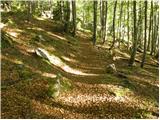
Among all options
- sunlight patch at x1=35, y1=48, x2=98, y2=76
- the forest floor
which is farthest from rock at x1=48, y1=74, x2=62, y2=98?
sunlight patch at x1=35, y1=48, x2=98, y2=76

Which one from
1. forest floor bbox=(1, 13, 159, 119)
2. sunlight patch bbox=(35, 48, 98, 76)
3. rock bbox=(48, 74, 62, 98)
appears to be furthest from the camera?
sunlight patch bbox=(35, 48, 98, 76)

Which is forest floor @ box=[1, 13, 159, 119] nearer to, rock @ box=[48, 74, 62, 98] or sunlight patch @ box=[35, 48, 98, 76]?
sunlight patch @ box=[35, 48, 98, 76]

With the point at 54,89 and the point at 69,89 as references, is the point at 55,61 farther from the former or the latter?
the point at 54,89

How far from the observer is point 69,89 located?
728 inches

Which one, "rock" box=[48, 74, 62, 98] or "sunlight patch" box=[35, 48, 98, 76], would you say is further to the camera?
"sunlight patch" box=[35, 48, 98, 76]

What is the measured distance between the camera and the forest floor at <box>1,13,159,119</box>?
15.0 meters

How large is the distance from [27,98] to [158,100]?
9.46m

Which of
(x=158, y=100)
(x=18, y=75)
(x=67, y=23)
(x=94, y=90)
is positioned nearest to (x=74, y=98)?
(x=94, y=90)

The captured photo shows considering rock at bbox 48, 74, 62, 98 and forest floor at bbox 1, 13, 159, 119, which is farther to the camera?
rock at bbox 48, 74, 62, 98

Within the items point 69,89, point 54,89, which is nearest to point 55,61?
point 69,89

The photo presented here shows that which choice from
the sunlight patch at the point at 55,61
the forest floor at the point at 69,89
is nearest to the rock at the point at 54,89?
the forest floor at the point at 69,89

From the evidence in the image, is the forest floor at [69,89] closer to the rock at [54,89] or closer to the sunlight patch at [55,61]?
the sunlight patch at [55,61]

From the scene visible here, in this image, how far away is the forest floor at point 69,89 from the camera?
15.0m

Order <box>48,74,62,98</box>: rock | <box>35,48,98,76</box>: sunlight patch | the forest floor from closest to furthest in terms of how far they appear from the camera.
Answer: the forest floor → <box>48,74,62,98</box>: rock → <box>35,48,98,76</box>: sunlight patch
